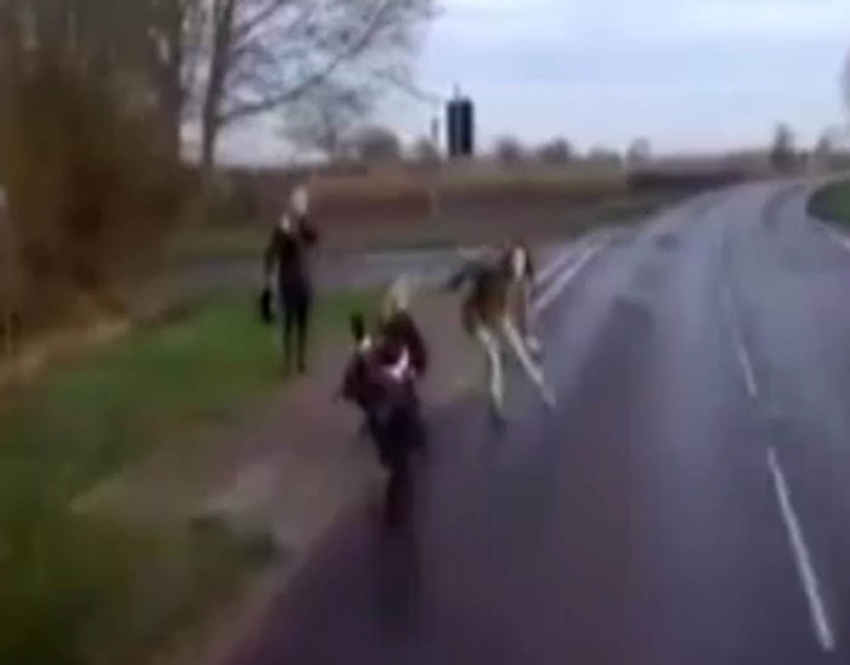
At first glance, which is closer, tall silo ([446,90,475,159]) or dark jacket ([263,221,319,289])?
dark jacket ([263,221,319,289])

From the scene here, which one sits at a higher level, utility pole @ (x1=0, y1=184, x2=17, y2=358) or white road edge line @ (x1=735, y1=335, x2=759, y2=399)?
utility pole @ (x1=0, y1=184, x2=17, y2=358)

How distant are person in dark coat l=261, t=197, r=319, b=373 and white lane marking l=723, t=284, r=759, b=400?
4543 millimetres

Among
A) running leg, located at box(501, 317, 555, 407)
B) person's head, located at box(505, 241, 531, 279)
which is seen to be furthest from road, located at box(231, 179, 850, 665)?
person's head, located at box(505, 241, 531, 279)

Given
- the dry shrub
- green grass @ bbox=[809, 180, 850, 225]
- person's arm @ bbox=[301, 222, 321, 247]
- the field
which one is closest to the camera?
person's arm @ bbox=[301, 222, 321, 247]

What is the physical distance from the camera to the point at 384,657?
13875 mm

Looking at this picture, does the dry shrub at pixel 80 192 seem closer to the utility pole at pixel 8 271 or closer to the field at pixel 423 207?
the utility pole at pixel 8 271

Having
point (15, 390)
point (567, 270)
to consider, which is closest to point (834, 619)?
point (15, 390)

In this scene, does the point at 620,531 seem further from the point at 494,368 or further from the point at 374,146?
the point at 374,146

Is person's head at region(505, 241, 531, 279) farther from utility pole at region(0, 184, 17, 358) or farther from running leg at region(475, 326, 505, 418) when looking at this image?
utility pole at region(0, 184, 17, 358)

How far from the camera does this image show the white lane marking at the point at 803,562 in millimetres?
14633

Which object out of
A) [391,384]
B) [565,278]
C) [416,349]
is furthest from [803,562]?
[565,278]

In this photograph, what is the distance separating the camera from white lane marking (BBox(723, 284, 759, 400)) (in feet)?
97.5

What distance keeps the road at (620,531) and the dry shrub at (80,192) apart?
19.5ft

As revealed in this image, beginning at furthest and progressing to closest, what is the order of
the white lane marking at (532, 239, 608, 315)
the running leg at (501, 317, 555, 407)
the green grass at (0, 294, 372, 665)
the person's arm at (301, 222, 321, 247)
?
the white lane marking at (532, 239, 608, 315) → the person's arm at (301, 222, 321, 247) → the running leg at (501, 317, 555, 407) → the green grass at (0, 294, 372, 665)
